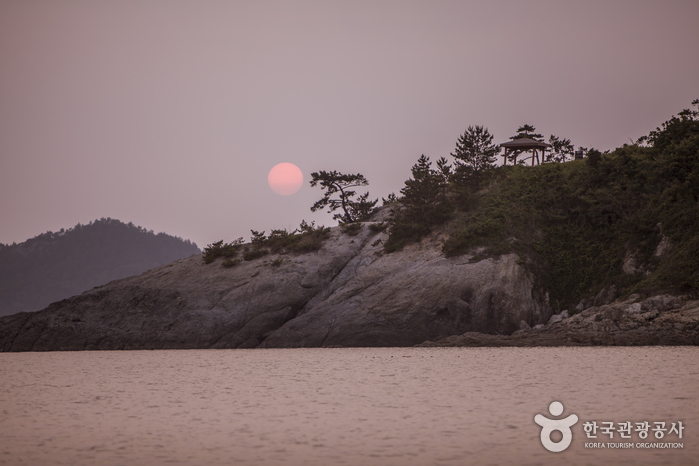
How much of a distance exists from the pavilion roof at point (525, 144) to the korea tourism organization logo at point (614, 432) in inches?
2069

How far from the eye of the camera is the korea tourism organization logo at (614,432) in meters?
9.66

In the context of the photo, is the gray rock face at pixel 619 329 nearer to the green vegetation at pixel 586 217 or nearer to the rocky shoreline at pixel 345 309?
the rocky shoreline at pixel 345 309

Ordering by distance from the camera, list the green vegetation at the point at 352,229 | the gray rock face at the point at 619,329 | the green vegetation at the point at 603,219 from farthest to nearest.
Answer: the green vegetation at the point at 352,229 < the green vegetation at the point at 603,219 < the gray rock face at the point at 619,329

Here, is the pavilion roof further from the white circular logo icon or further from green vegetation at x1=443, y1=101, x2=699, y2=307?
the white circular logo icon

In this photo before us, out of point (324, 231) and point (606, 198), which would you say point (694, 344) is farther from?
point (324, 231)

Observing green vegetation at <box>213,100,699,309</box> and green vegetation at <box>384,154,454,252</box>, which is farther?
green vegetation at <box>384,154,454,252</box>

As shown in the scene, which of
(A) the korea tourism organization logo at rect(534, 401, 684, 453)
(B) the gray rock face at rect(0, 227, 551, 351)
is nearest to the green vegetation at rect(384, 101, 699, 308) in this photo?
(B) the gray rock face at rect(0, 227, 551, 351)

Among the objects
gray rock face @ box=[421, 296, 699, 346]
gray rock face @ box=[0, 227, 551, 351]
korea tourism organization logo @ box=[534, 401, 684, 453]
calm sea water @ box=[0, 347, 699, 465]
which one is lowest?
korea tourism organization logo @ box=[534, 401, 684, 453]

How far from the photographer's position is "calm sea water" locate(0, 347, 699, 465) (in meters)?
9.38

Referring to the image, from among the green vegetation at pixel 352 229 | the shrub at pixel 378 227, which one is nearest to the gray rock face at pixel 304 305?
the green vegetation at pixel 352 229

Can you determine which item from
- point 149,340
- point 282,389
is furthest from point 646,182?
point 149,340

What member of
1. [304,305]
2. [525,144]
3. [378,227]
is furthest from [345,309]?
[525,144]

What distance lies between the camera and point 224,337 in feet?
140

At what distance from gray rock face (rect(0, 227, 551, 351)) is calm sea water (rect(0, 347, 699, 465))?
48.1 feet
